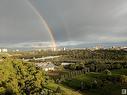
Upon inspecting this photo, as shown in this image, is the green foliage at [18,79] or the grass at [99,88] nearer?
the green foliage at [18,79]

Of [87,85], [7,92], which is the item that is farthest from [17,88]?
[87,85]

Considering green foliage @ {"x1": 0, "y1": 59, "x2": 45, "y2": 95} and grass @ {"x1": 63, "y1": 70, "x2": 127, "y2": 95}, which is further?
grass @ {"x1": 63, "y1": 70, "x2": 127, "y2": 95}

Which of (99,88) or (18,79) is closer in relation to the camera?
(18,79)

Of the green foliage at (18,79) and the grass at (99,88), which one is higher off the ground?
the green foliage at (18,79)

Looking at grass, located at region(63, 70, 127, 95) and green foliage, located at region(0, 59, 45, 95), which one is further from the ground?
green foliage, located at region(0, 59, 45, 95)

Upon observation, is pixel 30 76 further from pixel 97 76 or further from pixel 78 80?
pixel 97 76

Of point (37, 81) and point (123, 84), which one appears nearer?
point (37, 81)

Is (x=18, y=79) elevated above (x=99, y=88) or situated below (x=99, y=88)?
above

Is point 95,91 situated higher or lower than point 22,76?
lower

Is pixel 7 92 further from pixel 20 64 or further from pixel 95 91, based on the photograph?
pixel 95 91

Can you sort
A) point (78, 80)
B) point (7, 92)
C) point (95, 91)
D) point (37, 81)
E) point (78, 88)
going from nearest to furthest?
point (7, 92), point (37, 81), point (95, 91), point (78, 88), point (78, 80)

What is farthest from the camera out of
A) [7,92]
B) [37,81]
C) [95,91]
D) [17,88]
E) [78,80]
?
[78,80]
